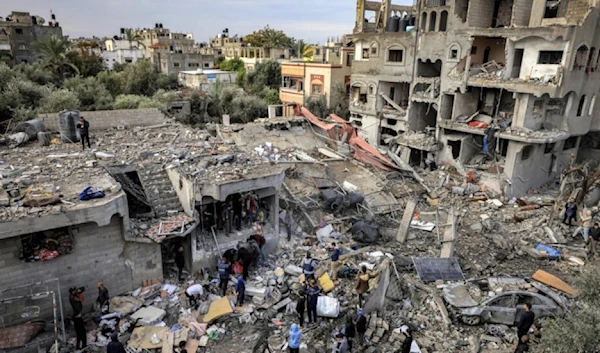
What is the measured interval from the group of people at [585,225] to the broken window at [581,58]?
8.09m

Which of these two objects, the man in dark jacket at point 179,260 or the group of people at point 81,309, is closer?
the group of people at point 81,309

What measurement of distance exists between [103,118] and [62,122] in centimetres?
272

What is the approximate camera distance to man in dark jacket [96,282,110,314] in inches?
410

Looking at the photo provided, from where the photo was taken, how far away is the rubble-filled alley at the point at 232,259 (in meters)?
10.1

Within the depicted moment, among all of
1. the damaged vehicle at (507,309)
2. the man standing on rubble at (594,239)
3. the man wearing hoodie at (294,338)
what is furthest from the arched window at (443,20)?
the man wearing hoodie at (294,338)

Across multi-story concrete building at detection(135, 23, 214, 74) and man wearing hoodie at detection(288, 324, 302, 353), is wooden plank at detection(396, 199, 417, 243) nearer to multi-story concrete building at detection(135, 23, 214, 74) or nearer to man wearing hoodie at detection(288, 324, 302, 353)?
man wearing hoodie at detection(288, 324, 302, 353)

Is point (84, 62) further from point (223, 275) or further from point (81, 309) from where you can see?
point (223, 275)

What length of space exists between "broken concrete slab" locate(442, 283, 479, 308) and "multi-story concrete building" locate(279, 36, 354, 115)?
25116mm

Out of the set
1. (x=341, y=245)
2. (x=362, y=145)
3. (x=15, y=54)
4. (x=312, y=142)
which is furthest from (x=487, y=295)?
(x=15, y=54)

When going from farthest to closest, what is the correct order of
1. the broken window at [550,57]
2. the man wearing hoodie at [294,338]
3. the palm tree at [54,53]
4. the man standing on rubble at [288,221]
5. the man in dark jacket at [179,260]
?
the palm tree at [54,53] → the broken window at [550,57] → the man standing on rubble at [288,221] → the man in dark jacket at [179,260] → the man wearing hoodie at [294,338]

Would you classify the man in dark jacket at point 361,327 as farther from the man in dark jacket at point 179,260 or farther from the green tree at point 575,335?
the man in dark jacket at point 179,260

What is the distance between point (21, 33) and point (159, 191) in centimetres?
4693

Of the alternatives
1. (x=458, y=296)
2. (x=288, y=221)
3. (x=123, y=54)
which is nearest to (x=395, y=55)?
(x=288, y=221)

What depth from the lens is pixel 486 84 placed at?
23109 millimetres
